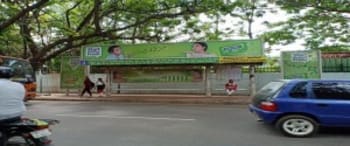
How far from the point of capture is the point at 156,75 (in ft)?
73.4

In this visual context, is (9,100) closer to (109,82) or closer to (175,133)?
(175,133)

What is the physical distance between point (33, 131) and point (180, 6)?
13.5m

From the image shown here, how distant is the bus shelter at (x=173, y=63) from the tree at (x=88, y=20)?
1.29 meters

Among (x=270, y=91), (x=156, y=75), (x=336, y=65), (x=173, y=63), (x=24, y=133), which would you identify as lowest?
(x=24, y=133)

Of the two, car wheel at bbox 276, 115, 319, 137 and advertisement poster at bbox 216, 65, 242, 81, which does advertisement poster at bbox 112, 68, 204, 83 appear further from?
car wheel at bbox 276, 115, 319, 137

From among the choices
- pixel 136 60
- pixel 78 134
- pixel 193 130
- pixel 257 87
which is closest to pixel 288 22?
pixel 257 87

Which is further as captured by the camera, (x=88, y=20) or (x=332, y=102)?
(x=88, y=20)

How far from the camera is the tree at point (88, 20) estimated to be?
18547mm

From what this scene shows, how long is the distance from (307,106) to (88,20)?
15.8 m

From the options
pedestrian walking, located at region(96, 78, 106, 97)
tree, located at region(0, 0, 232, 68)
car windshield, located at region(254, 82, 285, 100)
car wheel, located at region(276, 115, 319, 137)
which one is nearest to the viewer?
car wheel, located at region(276, 115, 319, 137)

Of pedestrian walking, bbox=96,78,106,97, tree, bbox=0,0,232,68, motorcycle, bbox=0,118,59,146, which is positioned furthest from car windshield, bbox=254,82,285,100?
pedestrian walking, bbox=96,78,106,97

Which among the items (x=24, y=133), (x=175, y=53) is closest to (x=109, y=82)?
(x=175, y=53)

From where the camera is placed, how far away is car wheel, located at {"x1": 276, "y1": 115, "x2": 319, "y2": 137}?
28.7 feet

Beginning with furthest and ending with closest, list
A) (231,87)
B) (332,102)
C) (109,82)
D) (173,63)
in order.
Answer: (109,82) < (231,87) < (173,63) < (332,102)
